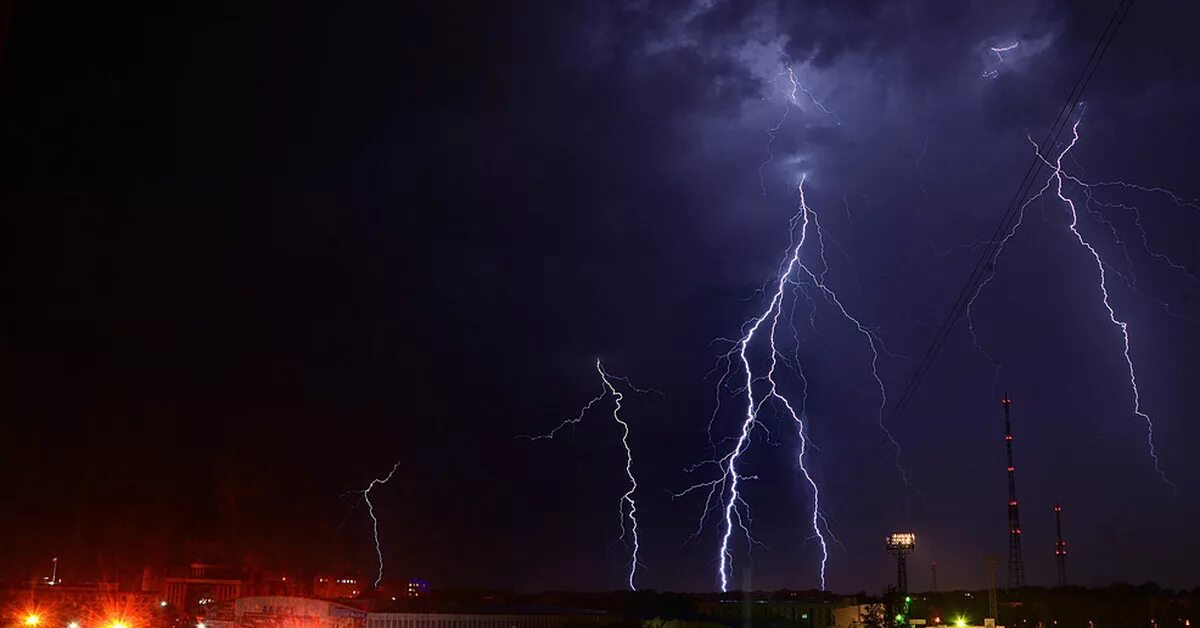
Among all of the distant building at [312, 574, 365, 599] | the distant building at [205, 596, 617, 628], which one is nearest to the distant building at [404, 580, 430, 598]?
the distant building at [312, 574, 365, 599]

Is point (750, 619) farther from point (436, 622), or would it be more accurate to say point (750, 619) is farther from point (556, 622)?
point (436, 622)

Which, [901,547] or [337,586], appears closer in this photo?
[901,547]

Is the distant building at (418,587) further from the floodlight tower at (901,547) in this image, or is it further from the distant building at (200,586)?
the floodlight tower at (901,547)

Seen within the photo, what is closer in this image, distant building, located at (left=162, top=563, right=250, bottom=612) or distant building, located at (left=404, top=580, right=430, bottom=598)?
distant building, located at (left=162, top=563, right=250, bottom=612)

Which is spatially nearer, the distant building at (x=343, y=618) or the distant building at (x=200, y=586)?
the distant building at (x=343, y=618)

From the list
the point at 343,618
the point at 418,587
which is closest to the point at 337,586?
the point at 418,587

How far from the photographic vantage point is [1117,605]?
72125 millimetres

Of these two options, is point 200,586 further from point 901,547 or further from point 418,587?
point 901,547

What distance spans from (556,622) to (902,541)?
14486 mm

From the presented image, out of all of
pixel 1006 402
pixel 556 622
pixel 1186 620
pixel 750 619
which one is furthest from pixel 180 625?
pixel 1186 620

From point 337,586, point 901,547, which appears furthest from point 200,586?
point 901,547

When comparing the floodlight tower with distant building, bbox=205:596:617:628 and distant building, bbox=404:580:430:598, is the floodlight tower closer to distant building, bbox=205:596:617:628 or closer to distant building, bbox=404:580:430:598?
distant building, bbox=205:596:617:628

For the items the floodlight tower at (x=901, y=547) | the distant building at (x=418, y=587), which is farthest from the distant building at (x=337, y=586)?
the floodlight tower at (x=901, y=547)

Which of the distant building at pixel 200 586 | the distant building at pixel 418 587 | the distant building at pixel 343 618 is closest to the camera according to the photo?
the distant building at pixel 343 618
